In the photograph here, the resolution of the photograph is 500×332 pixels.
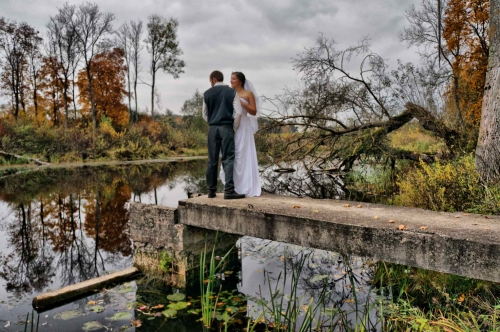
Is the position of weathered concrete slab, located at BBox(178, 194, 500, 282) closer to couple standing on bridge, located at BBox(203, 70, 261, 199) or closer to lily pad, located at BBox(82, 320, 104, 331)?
couple standing on bridge, located at BBox(203, 70, 261, 199)

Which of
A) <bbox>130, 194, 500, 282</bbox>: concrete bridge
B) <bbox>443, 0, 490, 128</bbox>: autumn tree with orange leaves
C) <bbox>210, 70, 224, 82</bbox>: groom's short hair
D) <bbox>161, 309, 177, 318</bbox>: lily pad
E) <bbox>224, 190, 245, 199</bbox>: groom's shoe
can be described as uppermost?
<bbox>443, 0, 490, 128</bbox>: autumn tree with orange leaves

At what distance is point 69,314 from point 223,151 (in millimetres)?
3077

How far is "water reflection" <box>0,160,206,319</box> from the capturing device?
655 cm

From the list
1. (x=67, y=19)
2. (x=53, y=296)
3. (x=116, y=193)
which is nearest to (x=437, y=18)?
(x=116, y=193)

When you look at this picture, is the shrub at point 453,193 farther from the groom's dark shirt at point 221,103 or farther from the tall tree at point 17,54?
the tall tree at point 17,54

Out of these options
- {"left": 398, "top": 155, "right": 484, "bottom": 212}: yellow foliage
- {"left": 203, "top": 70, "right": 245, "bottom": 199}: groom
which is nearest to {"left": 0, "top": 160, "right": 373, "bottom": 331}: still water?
{"left": 203, "top": 70, "right": 245, "bottom": 199}: groom

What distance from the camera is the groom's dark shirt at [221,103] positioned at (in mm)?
6090

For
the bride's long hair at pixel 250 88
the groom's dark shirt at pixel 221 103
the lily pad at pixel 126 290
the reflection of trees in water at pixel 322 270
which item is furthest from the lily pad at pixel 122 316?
the bride's long hair at pixel 250 88

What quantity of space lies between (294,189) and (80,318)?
32.8 ft

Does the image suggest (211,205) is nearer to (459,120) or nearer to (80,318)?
(80,318)

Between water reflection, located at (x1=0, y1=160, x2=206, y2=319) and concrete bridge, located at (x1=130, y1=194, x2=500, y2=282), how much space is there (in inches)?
61.2

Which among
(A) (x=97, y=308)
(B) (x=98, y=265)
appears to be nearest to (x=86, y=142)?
(B) (x=98, y=265)

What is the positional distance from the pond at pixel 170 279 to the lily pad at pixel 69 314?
0.01 metres

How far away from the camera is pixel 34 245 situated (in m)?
8.24
